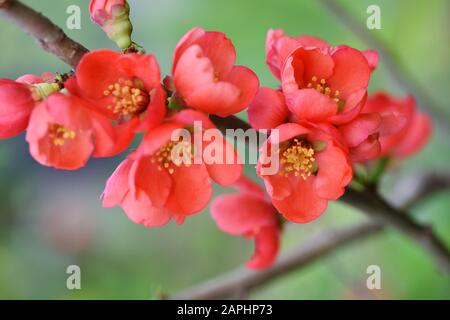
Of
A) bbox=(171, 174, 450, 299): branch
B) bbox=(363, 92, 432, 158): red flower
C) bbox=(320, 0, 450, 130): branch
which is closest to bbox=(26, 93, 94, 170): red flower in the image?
bbox=(171, 174, 450, 299): branch

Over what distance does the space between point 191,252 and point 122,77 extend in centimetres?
92

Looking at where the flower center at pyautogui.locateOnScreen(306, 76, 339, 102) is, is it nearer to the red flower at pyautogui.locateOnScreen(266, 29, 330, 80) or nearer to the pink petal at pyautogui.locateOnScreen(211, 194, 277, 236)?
the red flower at pyautogui.locateOnScreen(266, 29, 330, 80)

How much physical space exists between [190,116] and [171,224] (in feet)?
3.16

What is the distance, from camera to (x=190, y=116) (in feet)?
1.32

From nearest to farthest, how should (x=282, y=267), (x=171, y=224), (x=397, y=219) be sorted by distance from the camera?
(x=397, y=219) → (x=282, y=267) → (x=171, y=224)

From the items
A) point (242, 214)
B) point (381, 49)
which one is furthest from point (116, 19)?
point (381, 49)

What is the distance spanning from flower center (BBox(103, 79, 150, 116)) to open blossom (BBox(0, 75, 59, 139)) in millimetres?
41

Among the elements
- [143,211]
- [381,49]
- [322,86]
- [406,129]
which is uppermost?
[381,49]

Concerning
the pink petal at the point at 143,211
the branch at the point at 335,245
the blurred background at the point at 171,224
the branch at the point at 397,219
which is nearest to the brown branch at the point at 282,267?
the branch at the point at 335,245

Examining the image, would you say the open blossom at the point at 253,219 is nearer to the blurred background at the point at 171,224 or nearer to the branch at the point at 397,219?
the branch at the point at 397,219

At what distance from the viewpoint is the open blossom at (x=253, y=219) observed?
2.08 feet

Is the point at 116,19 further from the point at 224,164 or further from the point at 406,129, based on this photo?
the point at 406,129

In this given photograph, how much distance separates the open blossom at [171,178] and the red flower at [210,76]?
2 centimetres
